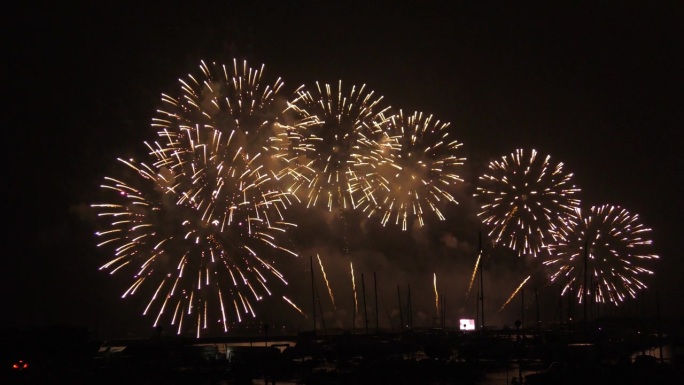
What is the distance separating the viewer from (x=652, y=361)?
150 ft

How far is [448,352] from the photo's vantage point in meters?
58.1

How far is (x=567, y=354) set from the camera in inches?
2061

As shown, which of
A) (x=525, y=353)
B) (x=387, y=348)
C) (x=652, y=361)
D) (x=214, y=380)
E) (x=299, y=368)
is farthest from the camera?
(x=387, y=348)

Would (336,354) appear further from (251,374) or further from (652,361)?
(652,361)

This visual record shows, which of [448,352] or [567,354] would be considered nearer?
[567,354]

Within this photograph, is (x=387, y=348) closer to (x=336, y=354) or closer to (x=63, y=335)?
(x=336, y=354)

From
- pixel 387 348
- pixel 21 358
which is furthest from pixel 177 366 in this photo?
pixel 387 348

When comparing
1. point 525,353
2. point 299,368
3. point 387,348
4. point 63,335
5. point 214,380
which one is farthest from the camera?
point 387,348

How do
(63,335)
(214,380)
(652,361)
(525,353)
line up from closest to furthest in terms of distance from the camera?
(214,380)
(652,361)
(63,335)
(525,353)

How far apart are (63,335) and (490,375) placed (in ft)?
95.4

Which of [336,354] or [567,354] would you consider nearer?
[567,354]

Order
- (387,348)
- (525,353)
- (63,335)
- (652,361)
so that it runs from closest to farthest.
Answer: (652,361)
(63,335)
(525,353)
(387,348)

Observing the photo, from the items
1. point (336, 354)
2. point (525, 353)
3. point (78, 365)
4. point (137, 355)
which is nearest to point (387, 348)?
point (336, 354)

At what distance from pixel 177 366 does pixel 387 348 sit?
1773 centimetres
